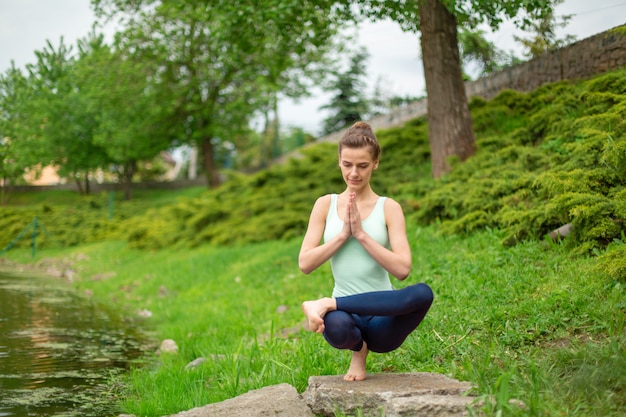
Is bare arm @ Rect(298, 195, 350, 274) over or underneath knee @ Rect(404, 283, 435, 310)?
over

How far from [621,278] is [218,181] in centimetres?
2858

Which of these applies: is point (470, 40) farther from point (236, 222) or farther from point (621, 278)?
point (621, 278)

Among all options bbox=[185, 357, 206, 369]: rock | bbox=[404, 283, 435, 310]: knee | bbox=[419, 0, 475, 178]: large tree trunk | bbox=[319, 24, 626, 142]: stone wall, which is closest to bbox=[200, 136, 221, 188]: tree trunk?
bbox=[319, 24, 626, 142]: stone wall

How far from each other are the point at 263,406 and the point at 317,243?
3.53 ft

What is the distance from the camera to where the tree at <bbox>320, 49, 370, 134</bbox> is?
3722 centimetres

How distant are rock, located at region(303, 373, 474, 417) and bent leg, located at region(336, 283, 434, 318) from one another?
448 mm

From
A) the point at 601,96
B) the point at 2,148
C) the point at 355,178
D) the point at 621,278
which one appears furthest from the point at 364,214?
the point at 2,148

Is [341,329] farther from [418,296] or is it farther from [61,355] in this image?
[61,355]

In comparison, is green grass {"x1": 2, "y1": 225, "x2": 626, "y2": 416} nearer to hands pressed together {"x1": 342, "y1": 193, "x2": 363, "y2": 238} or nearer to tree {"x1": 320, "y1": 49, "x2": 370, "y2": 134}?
hands pressed together {"x1": 342, "y1": 193, "x2": 363, "y2": 238}

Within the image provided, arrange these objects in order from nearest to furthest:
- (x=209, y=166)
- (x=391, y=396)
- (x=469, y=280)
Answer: (x=391, y=396) < (x=469, y=280) < (x=209, y=166)

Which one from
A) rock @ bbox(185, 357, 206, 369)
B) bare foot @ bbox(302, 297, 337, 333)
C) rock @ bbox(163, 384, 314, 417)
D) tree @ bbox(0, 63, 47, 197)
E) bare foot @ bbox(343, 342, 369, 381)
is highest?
tree @ bbox(0, 63, 47, 197)

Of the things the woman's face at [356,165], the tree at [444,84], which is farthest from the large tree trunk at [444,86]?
the woman's face at [356,165]

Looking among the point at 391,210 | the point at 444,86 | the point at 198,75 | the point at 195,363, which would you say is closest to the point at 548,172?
the point at 444,86

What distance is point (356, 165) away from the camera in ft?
12.8
